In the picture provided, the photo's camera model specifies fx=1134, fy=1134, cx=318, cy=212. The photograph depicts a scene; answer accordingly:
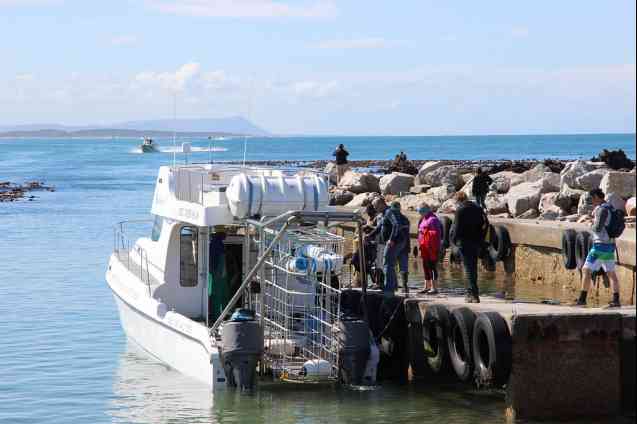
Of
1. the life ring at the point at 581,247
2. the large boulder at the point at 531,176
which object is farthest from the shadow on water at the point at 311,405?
the large boulder at the point at 531,176

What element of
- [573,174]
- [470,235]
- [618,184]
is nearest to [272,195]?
[470,235]

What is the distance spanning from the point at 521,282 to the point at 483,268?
1.86 meters

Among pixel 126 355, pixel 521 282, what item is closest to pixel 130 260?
pixel 126 355

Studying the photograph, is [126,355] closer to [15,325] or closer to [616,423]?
[15,325]

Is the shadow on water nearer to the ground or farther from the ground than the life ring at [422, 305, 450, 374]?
nearer to the ground

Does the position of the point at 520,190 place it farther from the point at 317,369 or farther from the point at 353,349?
the point at 317,369

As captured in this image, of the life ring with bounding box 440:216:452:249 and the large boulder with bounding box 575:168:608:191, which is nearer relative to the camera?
the life ring with bounding box 440:216:452:249

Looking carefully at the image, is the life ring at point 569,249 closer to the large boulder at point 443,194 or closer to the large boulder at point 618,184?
the large boulder at point 618,184

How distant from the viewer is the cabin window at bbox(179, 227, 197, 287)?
1631cm

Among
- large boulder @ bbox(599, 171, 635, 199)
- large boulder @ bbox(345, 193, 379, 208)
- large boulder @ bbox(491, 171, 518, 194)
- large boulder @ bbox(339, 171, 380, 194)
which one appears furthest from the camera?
large boulder @ bbox(339, 171, 380, 194)

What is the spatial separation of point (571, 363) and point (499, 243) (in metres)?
10.6

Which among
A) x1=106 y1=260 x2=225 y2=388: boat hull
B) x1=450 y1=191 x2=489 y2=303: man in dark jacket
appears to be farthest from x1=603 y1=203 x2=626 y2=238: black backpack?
x1=106 y1=260 x2=225 y2=388: boat hull

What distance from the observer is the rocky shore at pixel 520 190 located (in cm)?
2489

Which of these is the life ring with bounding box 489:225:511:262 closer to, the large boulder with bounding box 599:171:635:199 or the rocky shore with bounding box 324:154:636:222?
the rocky shore with bounding box 324:154:636:222
